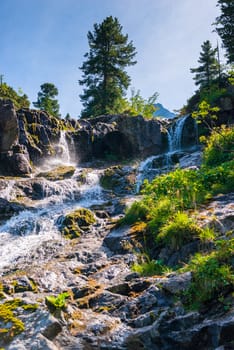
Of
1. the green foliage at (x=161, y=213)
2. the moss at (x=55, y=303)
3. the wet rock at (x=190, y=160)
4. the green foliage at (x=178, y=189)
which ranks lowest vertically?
the moss at (x=55, y=303)

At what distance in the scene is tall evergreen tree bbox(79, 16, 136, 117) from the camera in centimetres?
3681

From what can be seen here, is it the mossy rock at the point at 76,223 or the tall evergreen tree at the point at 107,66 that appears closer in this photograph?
the mossy rock at the point at 76,223

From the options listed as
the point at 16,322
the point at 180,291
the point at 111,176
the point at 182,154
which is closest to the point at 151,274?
the point at 180,291

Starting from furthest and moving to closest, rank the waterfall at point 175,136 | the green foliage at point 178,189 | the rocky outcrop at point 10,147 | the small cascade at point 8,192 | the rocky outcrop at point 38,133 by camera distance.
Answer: the waterfall at point 175,136 < the rocky outcrop at point 38,133 < the rocky outcrop at point 10,147 < the small cascade at point 8,192 < the green foliage at point 178,189

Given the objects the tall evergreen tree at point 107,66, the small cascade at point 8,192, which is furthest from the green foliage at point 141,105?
the small cascade at point 8,192

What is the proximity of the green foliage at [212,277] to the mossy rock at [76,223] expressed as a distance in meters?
6.55

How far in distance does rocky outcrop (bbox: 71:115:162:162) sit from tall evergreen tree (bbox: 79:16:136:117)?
12.1m

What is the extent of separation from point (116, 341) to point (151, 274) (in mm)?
2138

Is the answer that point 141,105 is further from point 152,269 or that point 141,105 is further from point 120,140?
point 152,269

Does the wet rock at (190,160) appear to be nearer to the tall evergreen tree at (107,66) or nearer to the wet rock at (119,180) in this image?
the wet rock at (119,180)

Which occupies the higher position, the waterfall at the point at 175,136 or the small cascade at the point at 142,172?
the waterfall at the point at 175,136

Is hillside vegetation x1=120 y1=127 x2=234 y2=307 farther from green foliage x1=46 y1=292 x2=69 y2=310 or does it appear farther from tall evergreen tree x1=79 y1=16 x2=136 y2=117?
tall evergreen tree x1=79 y1=16 x2=136 y2=117

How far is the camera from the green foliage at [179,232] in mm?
6793

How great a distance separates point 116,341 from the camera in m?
4.38
